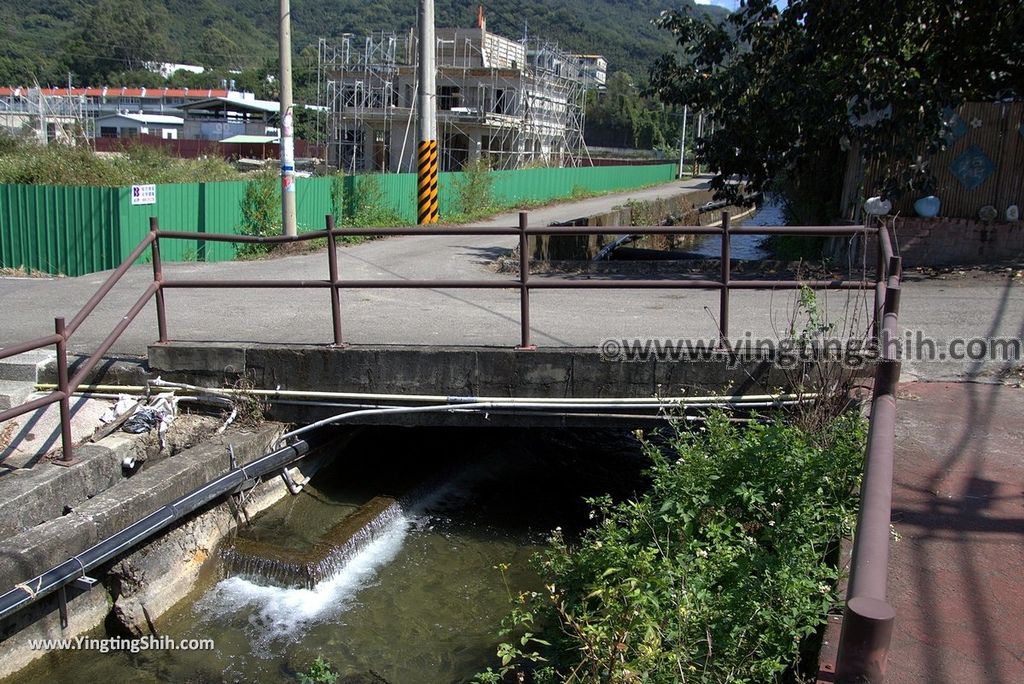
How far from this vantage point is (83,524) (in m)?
5.77

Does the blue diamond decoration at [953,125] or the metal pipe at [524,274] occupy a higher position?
the blue diamond decoration at [953,125]

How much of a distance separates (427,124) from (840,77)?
982 cm

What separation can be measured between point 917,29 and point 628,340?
26.6 ft

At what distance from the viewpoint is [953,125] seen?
12648 millimetres

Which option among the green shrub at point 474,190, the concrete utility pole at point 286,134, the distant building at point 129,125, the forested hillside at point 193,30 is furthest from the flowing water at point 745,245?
the distant building at point 129,125

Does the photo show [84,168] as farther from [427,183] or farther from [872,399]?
[872,399]

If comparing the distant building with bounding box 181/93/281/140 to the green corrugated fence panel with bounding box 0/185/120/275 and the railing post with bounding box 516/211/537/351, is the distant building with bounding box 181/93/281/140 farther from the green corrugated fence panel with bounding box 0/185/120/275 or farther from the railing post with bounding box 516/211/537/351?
the railing post with bounding box 516/211/537/351

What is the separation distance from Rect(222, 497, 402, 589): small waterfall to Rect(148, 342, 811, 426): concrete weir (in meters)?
0.96

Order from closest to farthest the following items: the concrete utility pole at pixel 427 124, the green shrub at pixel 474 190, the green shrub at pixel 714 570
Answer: the green shrub at pixel 714 570 < the concrete utility pole at pixel 427 124 < the green shrub at pixel 474 190

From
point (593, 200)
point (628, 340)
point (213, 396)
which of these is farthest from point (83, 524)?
point (593, 200)

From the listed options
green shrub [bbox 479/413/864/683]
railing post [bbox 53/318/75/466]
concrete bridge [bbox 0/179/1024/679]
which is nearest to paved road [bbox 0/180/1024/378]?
concrete bridge [bbox 0/179/1024/679]

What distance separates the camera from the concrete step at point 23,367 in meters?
7.70

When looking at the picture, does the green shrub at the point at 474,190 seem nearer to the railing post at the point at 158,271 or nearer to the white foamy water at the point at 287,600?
the railing post at the point at 158,271

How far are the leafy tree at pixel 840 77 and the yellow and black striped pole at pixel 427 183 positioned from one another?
21.4ft
